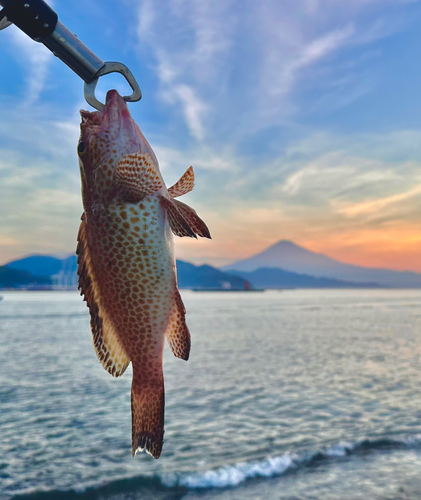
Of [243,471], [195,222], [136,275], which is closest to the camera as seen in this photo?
[195,222]

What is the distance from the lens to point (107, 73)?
2.19m

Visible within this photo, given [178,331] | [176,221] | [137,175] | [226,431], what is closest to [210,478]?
[226,431]

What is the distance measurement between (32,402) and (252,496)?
13.4 metres

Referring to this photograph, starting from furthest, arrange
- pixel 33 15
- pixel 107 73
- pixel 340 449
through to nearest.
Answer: pixel 340 449 → pixel 107 73 → pixel 33 15

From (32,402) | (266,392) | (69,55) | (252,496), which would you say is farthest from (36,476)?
(69,55)

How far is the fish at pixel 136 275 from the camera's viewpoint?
2498mm

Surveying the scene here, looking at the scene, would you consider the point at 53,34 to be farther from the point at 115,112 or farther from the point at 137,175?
the point at 137,175

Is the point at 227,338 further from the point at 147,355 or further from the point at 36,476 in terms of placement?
the point at 147,355

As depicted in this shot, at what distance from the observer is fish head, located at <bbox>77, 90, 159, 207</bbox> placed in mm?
2672

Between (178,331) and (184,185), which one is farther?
(184,185)

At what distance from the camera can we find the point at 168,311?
8.41 ft

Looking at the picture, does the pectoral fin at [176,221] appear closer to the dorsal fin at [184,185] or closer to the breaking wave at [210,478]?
the dorsal fin at [184,185]

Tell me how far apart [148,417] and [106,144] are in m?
1.66

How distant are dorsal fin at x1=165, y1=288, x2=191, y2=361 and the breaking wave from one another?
1149 centimetres
